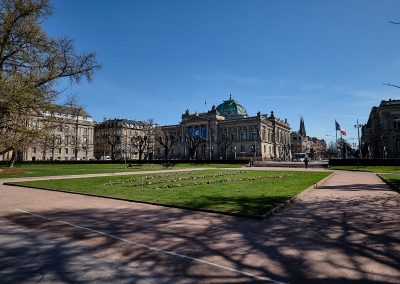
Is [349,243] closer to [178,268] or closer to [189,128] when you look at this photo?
[178,268]

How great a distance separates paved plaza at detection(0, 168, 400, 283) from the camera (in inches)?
216

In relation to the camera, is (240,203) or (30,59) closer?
(240,203)

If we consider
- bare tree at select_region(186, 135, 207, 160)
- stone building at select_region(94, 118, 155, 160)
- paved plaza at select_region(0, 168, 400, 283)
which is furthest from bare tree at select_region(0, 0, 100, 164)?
stone building at select_region(94, 118, 155, 160)

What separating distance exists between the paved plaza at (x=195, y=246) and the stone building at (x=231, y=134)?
101343 millimetres

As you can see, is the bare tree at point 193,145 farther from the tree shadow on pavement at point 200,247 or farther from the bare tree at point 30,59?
the tree shadow on pavement at point 200,247

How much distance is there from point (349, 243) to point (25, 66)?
70.2 feet

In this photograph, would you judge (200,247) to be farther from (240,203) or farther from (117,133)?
(117,133)

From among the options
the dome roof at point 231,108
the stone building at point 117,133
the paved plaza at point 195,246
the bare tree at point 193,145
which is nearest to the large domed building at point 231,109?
the dome roof at point 231,108

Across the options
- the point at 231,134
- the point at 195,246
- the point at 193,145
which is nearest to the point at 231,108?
the point at 231,134

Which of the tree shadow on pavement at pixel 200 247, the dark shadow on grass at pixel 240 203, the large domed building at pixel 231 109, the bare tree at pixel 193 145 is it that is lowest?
the tree shadow on pavement at pixel 200 247

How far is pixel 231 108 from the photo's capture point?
140000mm

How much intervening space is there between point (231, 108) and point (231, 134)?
68.7 ft

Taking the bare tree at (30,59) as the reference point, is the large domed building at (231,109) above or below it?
above

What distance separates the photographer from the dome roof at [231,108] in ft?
456
